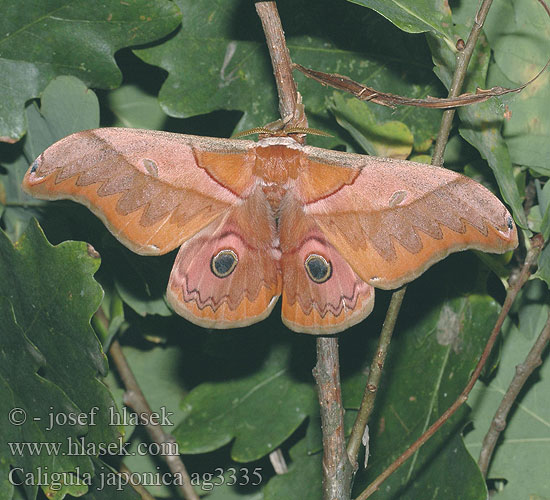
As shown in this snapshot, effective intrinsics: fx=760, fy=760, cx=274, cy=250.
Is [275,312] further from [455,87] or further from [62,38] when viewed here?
[62,38]

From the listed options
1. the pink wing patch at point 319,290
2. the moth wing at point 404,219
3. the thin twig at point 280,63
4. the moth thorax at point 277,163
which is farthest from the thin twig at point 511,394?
the thin twig at point 280,63

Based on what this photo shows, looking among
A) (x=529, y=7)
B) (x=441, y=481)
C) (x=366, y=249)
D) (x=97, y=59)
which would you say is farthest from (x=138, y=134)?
(x=441, y=481)

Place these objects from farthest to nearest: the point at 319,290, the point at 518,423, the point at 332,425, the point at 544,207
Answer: the point at 518,423 → the point at 544,207 → the point at 319,290 → the point at 332,425

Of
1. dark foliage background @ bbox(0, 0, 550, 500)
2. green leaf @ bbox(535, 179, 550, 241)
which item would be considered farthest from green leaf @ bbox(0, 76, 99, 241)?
green leaf @ bbox(535, 179, 550, 241)

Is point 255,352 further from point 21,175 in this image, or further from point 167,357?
point 21,175

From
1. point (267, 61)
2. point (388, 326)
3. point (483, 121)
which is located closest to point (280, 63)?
point (267, 61)

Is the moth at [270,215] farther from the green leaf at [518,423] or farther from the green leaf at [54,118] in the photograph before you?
the green leaf at [518,423]

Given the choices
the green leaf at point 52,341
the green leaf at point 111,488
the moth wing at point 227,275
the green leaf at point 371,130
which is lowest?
the green leaf at point 111,488
